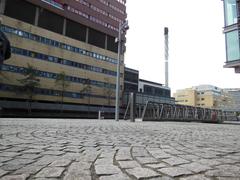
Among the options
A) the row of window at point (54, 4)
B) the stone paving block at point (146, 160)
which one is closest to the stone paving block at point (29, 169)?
the stone paving block at point (146, 160)

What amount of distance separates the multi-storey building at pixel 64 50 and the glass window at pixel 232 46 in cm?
3193

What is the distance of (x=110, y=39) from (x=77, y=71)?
14.1 metres

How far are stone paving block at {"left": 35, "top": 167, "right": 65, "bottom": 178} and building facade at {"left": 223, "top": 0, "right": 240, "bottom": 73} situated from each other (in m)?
21.8

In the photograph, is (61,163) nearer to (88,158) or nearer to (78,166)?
(78,166)

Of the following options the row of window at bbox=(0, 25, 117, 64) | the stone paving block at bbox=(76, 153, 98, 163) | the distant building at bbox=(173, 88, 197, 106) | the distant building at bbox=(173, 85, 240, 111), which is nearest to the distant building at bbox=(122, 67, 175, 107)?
the row of window at bbox=(0, 25, 117, 64)

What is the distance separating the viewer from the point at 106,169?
7.94 feet

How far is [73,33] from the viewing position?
160 ft

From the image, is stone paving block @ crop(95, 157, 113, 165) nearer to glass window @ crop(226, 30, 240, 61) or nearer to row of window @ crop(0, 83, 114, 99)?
glass window @ crop(226, 30, 240, 61)

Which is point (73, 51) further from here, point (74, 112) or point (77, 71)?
point (74, 112)

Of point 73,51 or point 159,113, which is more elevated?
point 73,51

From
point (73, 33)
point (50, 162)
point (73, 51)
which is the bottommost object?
point (50, 162)

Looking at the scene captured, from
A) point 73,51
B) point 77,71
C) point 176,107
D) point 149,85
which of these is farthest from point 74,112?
point 149,85

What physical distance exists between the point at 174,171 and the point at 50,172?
1353 mm

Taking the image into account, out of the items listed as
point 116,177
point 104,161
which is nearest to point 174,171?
point 116,177
